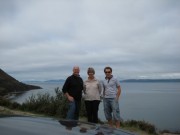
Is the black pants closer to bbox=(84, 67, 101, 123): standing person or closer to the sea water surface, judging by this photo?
bbox=(84, 67, 101, 123): standing person

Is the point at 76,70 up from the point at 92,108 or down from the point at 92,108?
up

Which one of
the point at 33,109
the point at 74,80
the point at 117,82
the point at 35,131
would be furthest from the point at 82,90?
the point at 33,109

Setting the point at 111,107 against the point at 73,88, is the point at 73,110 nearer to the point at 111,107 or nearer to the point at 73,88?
the point at 73,88

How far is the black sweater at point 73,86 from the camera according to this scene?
8.21 meters

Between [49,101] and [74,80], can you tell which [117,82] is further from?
[49,101]

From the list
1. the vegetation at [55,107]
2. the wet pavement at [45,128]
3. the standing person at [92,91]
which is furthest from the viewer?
the vegetation at [55,107]

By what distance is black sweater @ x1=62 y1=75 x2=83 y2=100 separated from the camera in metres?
8.21

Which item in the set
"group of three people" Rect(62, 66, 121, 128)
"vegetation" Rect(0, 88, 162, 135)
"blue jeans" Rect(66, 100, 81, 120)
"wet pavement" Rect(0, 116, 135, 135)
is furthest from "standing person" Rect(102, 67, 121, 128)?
"wet pavement" Rect(0, 116, 135, 135)

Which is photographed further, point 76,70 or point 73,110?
point 73,110

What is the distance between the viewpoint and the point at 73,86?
8211 millimetres

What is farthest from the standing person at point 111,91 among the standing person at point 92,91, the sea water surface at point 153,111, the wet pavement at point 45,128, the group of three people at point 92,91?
the sea water surface at point 153,111

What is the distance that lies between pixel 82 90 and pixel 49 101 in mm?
6182

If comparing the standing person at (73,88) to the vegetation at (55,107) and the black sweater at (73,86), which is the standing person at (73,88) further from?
the vegetation at (55,107)

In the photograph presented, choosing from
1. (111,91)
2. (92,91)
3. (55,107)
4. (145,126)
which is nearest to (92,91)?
(92,91)
